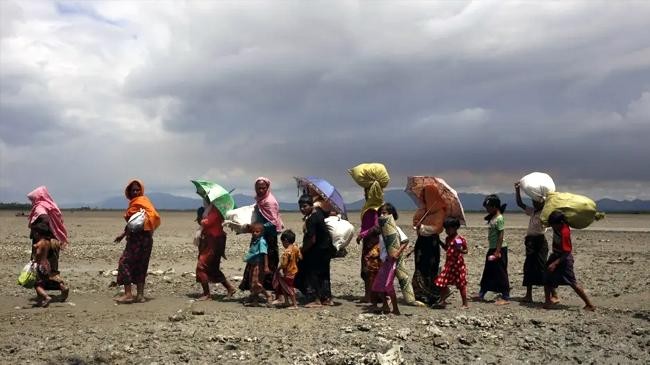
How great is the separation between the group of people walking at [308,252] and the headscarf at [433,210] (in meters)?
0.03

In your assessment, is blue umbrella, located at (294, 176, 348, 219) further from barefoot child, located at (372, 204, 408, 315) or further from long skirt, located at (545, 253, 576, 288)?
long skirt, located at (545, 253, 576, 288)

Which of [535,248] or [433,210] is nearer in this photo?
[433,210]

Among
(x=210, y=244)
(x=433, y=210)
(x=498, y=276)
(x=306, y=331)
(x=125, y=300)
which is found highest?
(x=433, y=210)

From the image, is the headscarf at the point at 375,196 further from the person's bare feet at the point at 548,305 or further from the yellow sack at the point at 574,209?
the person's bare feet at the point at 548,305

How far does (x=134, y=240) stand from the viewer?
Answer: 392 inches

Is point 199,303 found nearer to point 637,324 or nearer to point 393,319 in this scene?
point 393,319

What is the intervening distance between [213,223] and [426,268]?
3.80m

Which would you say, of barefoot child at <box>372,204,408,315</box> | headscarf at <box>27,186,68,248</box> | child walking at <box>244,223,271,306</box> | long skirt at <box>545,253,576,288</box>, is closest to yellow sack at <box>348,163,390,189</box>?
barefoot child at <box>372,204,408,315</box>

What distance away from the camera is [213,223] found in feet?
33.4

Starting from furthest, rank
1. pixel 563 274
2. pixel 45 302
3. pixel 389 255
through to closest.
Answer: pixel 563 274 → pixel 45 302 → pixel 389 255

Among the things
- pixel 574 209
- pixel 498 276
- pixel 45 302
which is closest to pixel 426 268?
pixel 498 276

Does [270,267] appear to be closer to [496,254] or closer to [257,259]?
[257,259]

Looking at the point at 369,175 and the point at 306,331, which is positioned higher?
the point at 369,175

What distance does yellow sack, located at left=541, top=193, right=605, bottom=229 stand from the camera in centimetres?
969
